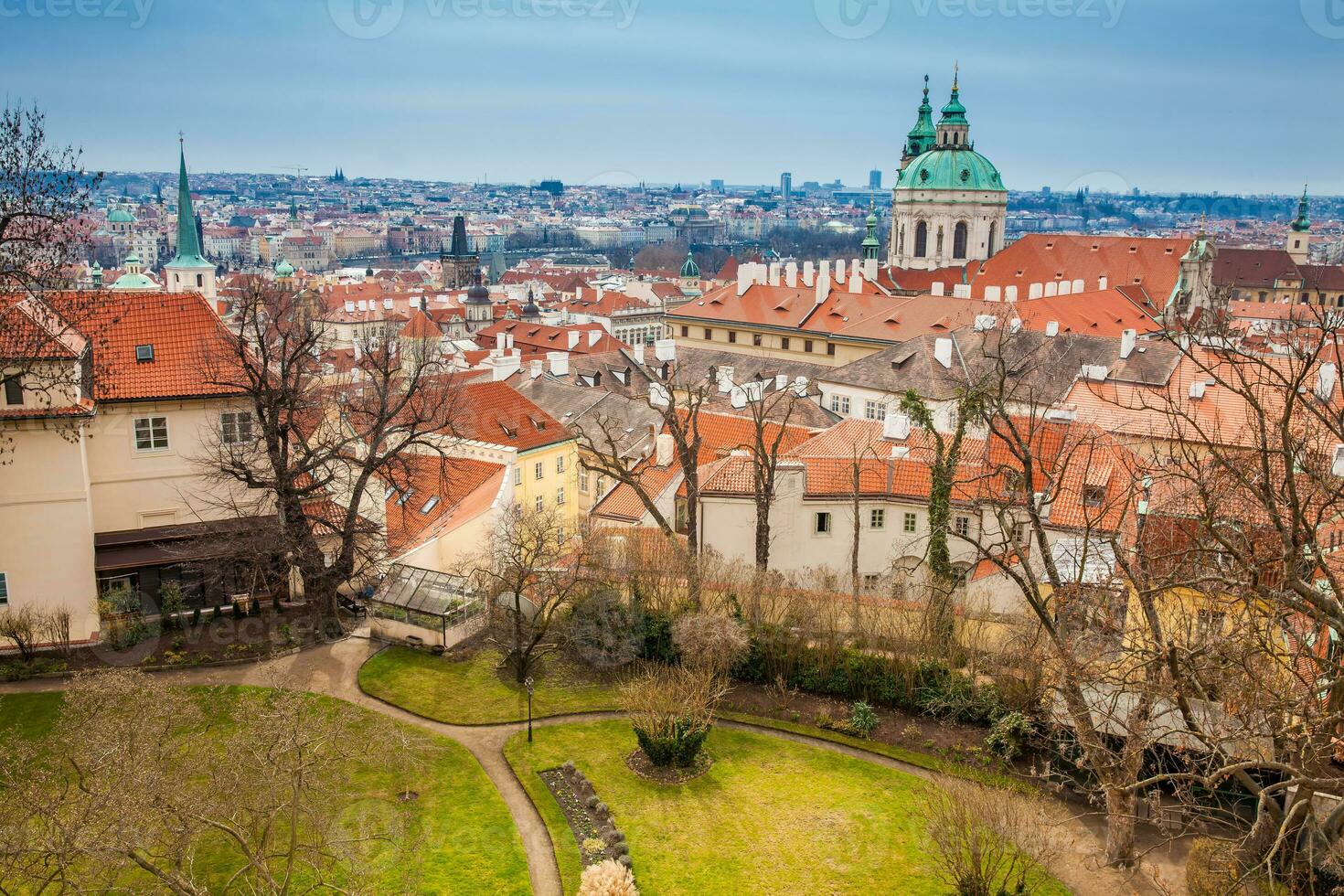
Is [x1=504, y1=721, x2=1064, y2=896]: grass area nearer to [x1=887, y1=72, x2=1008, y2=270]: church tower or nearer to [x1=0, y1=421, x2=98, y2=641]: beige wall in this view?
[x1=0, y1=421, x2=98, y2=641]: beige wall

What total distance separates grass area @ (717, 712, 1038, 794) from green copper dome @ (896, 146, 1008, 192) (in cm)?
9418

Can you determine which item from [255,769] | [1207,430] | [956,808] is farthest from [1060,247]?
[255,769]

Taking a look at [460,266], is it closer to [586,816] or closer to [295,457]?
[295,457]

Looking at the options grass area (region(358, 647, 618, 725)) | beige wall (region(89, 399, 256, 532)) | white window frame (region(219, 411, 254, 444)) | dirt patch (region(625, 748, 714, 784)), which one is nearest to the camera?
dirt patch (region(625, 748, 714, 784))

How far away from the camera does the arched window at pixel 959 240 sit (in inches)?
4390

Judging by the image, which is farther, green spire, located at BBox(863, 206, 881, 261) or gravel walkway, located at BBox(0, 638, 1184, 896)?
green spire, located at BBox(863, 206, 881, 261)

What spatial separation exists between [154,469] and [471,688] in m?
11.3

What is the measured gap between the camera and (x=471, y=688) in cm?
2675

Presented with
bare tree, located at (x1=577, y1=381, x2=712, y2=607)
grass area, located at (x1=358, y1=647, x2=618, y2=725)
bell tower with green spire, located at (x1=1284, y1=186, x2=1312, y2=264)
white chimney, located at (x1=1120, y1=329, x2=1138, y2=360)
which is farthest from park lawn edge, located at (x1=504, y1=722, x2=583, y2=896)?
bell tower with green spire, located at (x1=1284, y1=186, x2=1312, y2=264)

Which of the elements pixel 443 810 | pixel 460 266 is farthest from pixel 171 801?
pixel 460 266

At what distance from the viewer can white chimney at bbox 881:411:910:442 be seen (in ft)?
116

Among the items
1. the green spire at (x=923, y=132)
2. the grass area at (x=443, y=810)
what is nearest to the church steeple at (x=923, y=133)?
the green spire at (x=923, y=132)

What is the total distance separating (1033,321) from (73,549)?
168 ft

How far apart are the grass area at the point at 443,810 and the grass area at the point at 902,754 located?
22.8ft
